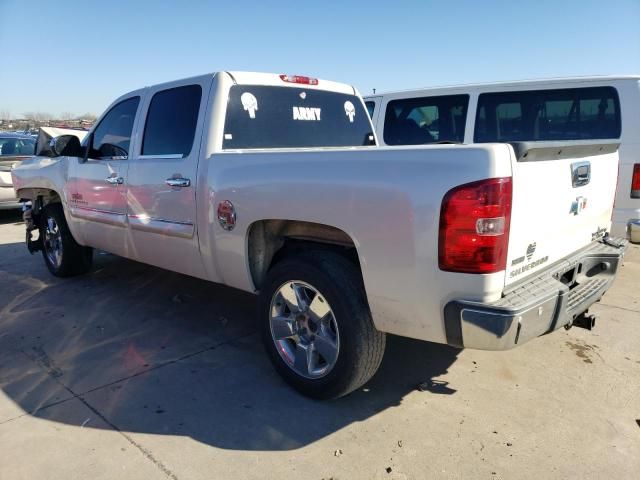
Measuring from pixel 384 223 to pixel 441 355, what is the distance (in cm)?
162

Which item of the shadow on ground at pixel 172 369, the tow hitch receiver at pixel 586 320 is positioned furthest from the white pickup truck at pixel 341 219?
the shadow on ground at pixel 172 369

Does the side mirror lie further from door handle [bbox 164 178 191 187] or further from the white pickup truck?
door handle [bbox 164 178 191 187]

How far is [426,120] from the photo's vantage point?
6.88 meters

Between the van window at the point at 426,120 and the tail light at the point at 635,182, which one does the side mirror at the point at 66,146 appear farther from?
the tail light at the point at 635,182

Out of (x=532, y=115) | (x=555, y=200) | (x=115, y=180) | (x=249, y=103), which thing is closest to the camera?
(x=555, y=200)

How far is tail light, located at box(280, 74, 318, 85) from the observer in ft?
13.6

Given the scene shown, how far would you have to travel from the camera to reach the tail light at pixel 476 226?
2.26 metres

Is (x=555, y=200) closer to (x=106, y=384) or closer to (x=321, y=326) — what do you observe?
(x=321, y=326)

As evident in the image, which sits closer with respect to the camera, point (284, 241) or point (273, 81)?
point (284, 241)

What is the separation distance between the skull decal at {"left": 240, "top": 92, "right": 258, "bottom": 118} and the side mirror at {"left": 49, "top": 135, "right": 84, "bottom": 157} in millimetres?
2050

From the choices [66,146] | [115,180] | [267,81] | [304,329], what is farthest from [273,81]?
[66,146]

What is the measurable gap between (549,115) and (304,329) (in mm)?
4382

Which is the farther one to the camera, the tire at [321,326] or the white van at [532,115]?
the white van at [532,115]

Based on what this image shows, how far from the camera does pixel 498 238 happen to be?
7.61 feet
